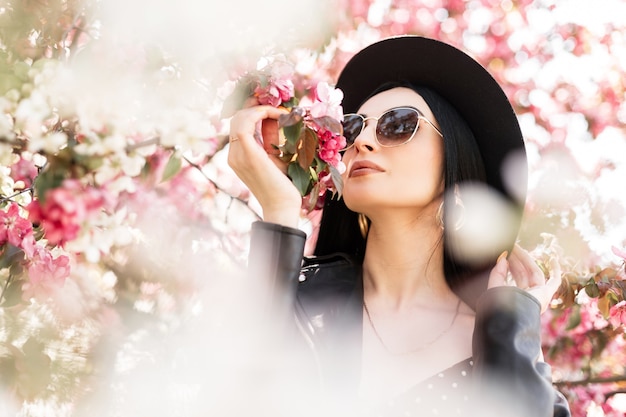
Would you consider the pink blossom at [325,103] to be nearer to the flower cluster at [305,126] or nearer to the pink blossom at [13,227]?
the flower cluster at [305,126]

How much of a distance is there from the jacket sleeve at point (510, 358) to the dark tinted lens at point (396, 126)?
519mm

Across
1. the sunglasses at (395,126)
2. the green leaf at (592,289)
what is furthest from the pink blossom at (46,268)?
the green leaf at (592,289)

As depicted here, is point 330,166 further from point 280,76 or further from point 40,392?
point 40,392

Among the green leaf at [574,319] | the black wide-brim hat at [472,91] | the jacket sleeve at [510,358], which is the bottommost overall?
the jacket sleeve at [510,358]

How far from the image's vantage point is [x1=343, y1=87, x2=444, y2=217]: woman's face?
1.93m

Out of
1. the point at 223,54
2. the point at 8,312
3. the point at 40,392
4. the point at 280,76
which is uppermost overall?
the point at 223,54

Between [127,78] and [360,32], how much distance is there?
3.08 meters

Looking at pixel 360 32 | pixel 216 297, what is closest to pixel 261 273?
pixel 216 297

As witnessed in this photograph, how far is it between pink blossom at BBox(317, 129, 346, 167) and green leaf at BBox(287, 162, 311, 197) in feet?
0.27

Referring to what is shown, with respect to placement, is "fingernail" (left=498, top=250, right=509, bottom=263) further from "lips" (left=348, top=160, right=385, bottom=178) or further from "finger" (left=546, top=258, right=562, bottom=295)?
"lips" (left=348, top=160, right=385, bottom=178)

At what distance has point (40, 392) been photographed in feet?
5.47

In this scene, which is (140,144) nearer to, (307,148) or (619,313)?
(307,148)

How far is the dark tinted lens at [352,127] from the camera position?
2033mm

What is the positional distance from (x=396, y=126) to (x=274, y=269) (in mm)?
601
